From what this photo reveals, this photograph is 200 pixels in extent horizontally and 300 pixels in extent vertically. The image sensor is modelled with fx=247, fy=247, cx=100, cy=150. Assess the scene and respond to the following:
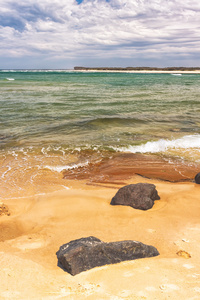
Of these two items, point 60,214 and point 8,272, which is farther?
point 60,214

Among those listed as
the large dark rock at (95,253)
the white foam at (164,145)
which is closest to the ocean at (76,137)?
the white foam at (164,145)

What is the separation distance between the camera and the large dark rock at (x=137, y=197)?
483 cm

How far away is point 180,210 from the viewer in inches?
190

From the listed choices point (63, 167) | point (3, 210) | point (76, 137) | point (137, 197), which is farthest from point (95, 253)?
point (76, 137)

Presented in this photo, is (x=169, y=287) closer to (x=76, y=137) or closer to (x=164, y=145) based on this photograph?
(x=164, y=145)

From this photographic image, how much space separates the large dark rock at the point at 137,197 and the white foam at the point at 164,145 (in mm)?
3965

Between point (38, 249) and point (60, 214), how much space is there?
1081 millimetres


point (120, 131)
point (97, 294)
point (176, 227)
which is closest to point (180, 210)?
point (176, 227)

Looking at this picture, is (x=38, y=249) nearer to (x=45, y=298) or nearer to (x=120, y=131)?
(x=45, y=298)

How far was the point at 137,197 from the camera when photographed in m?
4.91

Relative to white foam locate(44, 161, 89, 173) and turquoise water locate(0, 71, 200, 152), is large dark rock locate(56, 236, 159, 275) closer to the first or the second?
white foam locate(44, 161, 89, 173)

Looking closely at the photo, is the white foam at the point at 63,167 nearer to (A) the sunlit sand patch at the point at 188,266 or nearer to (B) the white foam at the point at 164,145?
(B) the white foam at the point at 164,145

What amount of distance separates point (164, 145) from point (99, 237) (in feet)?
20.5

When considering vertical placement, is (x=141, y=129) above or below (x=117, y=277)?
above
